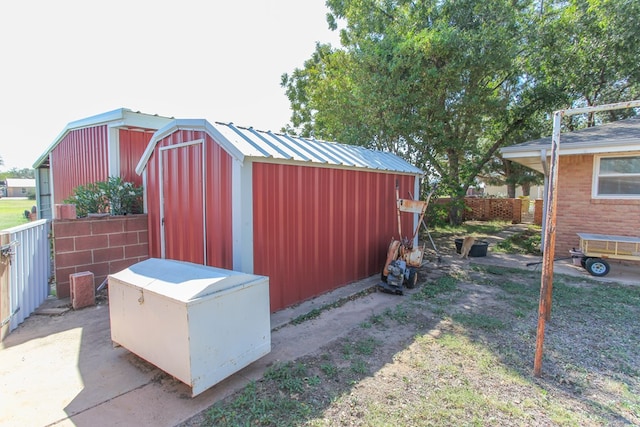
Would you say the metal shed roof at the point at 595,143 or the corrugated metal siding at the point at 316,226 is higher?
the metal shed roof at the point at 595,143

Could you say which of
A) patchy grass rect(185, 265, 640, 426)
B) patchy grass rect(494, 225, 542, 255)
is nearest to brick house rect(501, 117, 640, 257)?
patchy grass rect(494, 225, 542, 255)

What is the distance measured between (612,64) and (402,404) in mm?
14625

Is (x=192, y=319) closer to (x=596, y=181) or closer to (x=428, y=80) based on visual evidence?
(x=428, y=80)

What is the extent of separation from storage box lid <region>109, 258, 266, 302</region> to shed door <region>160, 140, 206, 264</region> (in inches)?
45.7

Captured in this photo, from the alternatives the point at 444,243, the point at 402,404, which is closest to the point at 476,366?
the point at 402,404

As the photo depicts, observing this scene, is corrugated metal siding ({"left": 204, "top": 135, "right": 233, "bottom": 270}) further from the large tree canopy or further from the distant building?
the distant building

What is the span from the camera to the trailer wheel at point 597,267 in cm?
592

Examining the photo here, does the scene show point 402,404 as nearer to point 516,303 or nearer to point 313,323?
point 313,323

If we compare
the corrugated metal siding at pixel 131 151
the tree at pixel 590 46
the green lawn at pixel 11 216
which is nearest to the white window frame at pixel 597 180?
the tree at pixel 590 46

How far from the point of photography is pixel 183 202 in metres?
4.47

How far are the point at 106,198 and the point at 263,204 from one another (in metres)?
3.24

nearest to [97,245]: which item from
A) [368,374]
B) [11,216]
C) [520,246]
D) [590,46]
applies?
[368,374]

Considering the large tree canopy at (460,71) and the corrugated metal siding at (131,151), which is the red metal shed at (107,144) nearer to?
the corrugated metal siding at (131,151)

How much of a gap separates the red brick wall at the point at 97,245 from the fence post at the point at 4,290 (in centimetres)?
108
